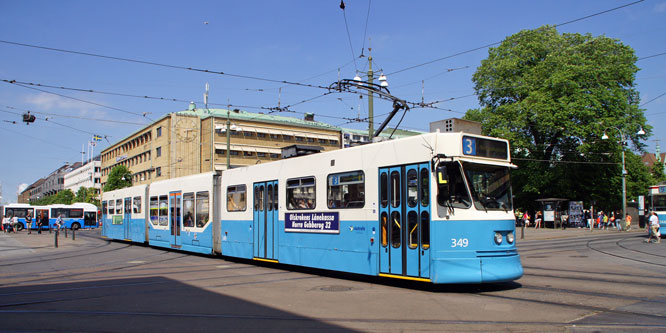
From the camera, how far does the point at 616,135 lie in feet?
128

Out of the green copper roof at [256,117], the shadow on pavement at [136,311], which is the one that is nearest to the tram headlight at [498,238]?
the shadow on pavement at [136,311]

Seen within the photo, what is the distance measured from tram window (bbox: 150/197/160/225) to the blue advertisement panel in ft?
35.4

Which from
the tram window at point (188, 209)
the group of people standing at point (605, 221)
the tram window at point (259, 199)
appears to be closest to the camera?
the tram window at point (259, 199)

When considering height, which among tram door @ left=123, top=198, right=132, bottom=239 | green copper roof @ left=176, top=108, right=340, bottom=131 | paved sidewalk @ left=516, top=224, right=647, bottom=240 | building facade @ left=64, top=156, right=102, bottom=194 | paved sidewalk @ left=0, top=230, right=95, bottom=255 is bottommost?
paved sidewalk @ left=516, top=224, right=647, bottom=240

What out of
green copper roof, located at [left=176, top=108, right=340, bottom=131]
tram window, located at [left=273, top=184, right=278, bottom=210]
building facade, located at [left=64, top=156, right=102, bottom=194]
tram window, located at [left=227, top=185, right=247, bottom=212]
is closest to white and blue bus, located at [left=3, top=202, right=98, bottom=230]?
green copper roof, located at [left=176, top=108, right=340, bottom=131]

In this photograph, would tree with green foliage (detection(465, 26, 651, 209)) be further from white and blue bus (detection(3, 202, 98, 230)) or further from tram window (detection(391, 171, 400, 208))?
white and blue bus (detection(3, 202, 98, 230))

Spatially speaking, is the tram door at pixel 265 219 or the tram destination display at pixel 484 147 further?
the tram door at pixel 265 219

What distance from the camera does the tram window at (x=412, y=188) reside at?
10.2 m

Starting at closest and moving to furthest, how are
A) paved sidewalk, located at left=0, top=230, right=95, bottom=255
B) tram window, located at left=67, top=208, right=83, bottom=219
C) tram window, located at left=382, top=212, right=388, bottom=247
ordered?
1. tram window, located at left=382, top=212, right=388, bottom=247
2. paved sidewalk, located at left=0, top=230, right=95, bottom=255
3. tram window, located at left=67, top=208, right=83, bottom=219

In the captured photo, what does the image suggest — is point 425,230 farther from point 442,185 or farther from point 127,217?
point 127,217

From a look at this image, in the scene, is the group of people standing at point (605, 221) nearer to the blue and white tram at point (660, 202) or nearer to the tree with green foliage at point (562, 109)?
the tree with green foliage at point (562, 109)

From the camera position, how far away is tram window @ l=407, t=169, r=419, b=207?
1016cm

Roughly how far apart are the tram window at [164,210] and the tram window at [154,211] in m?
0.40

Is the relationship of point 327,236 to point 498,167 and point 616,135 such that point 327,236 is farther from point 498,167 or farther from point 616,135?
point 616,135
